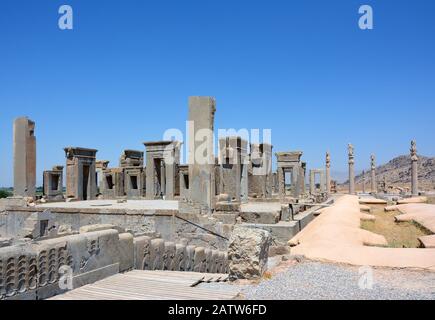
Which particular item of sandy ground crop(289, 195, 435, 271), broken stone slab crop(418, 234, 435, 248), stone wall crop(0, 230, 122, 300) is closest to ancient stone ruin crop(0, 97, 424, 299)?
stone wall crop(0, 230, 122, 300)

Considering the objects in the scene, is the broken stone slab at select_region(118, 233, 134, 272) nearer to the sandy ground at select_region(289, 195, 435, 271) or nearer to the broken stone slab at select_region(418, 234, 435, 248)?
the sandy ground at select_region(289, 195, 435, 271)

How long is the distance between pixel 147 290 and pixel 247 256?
1716 mm

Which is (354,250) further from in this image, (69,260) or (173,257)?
(69,260)

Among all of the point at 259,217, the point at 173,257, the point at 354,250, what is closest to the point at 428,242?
the point at 354,250

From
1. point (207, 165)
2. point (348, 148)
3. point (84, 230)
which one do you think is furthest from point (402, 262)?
point (348, 148)

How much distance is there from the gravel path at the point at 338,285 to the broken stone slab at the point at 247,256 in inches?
12.8

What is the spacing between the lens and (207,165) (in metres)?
12.9

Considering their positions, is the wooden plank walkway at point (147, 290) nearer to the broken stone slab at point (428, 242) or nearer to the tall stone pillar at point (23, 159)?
the broken stone slab at point (428, 242)

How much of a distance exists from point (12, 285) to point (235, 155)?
1572 cm

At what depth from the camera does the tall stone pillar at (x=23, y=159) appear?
19016 millimetres

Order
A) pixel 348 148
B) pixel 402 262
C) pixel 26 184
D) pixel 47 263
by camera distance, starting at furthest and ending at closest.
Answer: pixel 348 148
pixel 26 184
pixel 402 262
pixel 47 263

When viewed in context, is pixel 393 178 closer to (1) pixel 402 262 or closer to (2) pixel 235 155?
(2) pixel 235 155

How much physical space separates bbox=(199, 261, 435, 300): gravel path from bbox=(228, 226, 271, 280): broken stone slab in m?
0.32

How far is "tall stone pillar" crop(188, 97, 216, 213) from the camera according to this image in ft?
42.2
